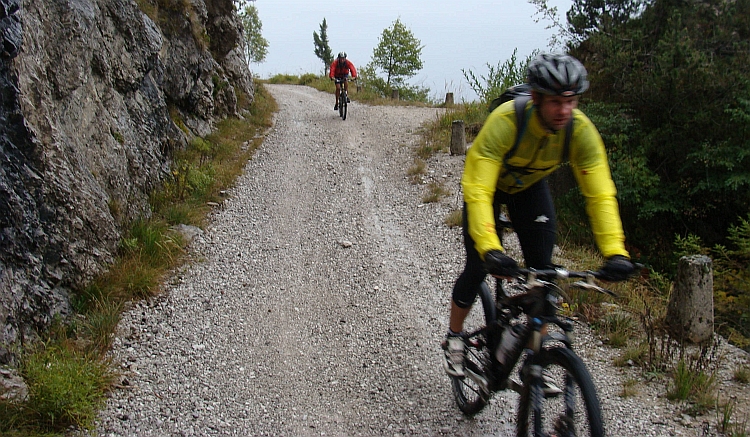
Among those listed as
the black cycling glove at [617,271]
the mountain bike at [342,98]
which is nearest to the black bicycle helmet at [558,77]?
the black cycling glove at [617,271]

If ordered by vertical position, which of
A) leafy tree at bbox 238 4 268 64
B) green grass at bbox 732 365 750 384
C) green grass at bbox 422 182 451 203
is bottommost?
green grass at bbox 732 365 750 384

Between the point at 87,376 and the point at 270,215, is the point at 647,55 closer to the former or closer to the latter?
the point at 270,215

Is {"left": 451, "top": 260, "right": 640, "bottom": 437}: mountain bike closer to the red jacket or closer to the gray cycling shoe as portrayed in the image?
the gray cycling shoe

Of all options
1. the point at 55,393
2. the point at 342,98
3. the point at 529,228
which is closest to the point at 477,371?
the point at 529,228

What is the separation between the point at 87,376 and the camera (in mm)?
4016

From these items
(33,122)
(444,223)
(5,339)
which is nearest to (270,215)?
(444,223)

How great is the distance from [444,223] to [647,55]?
20.3ft

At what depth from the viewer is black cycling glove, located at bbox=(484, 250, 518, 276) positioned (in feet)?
7.92

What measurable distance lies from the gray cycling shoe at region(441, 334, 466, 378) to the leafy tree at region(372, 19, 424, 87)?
1584 inches

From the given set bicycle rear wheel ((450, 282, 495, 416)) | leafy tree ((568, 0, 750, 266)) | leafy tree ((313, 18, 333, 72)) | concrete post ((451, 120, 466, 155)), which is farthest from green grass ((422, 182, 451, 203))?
leafy tree ((313, 18, 333, 72))

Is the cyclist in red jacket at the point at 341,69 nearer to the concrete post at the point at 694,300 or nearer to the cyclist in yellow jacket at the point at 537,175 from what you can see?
the concrete post at the point at 694,300

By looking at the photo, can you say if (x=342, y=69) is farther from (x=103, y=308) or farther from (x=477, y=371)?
(x=477, y=371)

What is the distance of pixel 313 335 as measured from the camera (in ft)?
16.4

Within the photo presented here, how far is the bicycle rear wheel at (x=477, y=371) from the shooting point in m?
3.26
